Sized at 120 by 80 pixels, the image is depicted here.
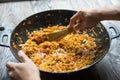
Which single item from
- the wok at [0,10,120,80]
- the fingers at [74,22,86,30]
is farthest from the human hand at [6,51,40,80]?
the fingers at [74,22,86,30]

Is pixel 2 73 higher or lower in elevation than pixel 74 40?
lower

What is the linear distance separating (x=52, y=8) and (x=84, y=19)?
42 cm

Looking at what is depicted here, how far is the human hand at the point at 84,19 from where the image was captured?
3.90 ft

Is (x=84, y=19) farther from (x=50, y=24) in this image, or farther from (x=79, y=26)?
(x=50, y=24)

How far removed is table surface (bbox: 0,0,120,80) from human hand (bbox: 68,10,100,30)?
178 mm

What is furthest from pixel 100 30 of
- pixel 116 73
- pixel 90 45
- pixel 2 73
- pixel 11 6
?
pixel 11 6

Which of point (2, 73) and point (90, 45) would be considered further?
point (90, 45)

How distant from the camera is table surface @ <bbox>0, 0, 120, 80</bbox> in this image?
3.68 ft

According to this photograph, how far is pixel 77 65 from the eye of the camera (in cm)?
111

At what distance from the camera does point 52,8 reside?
5.18ft

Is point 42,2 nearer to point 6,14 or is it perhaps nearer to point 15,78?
point 6,14

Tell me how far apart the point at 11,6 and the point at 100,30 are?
2.20 ft

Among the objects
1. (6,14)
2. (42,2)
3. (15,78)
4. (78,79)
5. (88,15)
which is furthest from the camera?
(42,2)

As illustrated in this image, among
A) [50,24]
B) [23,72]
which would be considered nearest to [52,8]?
[50,24]
